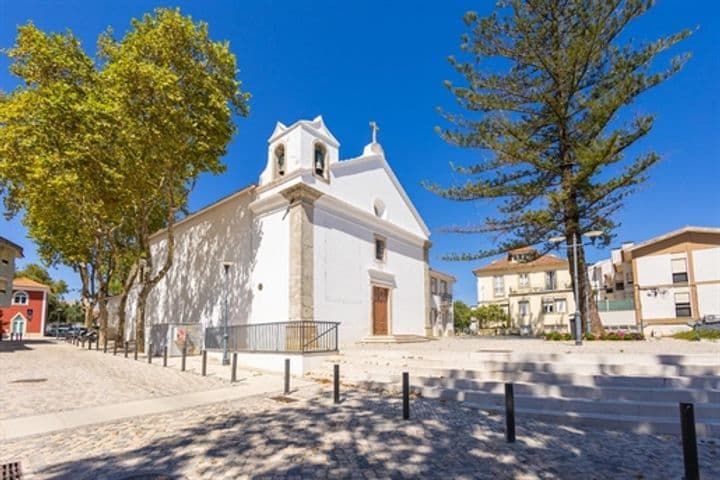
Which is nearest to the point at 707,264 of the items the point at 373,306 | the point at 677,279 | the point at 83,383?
the point at 677,279

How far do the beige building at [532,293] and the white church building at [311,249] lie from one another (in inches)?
753

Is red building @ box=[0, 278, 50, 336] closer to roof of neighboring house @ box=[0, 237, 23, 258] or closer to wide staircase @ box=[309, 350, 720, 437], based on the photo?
roof of neighboring house @ box=[0, 237, 23, 258]

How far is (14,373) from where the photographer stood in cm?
1232

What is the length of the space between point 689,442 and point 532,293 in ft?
122

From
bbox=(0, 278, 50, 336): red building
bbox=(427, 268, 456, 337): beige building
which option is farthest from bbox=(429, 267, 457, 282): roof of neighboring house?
bbox=(0, 278, 50, 336): red building

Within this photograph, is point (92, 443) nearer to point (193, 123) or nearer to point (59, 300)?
point (193, 123)

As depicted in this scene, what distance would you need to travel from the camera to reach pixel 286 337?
13.6 m

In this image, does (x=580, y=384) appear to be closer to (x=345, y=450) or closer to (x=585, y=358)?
A: (x=585, y=358)

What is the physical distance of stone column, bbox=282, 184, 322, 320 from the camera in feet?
49.2

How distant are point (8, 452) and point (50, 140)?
1474 centimetres

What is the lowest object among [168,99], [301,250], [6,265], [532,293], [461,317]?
[461,317]

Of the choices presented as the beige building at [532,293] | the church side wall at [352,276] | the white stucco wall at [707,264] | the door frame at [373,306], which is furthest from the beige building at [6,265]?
the white stucco wall at [707,264]

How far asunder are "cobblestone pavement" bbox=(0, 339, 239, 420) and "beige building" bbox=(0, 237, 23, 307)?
1265cm

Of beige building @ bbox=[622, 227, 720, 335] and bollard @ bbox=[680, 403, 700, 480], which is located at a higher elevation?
beige building @ bbox=[622, 227, 720, 335]
